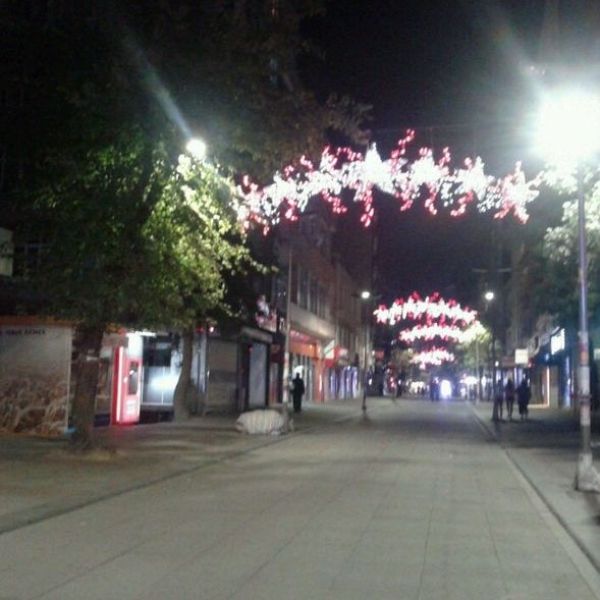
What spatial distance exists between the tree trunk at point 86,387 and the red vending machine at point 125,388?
974cm

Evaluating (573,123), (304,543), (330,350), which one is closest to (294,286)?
(330,350)

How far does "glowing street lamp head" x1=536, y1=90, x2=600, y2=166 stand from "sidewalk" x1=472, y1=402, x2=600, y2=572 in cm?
565

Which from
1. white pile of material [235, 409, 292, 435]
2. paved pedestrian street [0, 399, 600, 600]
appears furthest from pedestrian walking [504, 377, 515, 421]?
paved pedestrian street [0, 399, 600, 600]

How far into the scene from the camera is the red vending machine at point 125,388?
30688 millimetres

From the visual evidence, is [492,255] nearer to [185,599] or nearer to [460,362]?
[460,362]

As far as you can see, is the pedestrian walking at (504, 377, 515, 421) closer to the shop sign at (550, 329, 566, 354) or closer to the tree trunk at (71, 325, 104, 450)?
the shop sign at (550, 329, 566, 354)

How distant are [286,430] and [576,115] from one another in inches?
680

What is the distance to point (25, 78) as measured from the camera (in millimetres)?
20047

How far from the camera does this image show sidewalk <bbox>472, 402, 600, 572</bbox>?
12484 mm

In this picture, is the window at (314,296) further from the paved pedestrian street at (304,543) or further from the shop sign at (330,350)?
the paved pedestrian street at (304,543)

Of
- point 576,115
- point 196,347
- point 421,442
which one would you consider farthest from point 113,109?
point 196,347

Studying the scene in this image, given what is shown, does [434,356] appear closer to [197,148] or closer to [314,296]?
[314,296]

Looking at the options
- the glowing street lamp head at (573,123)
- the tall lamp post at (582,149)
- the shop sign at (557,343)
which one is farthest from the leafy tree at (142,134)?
the shop sign at (557,343)

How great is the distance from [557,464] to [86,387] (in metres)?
10.4
